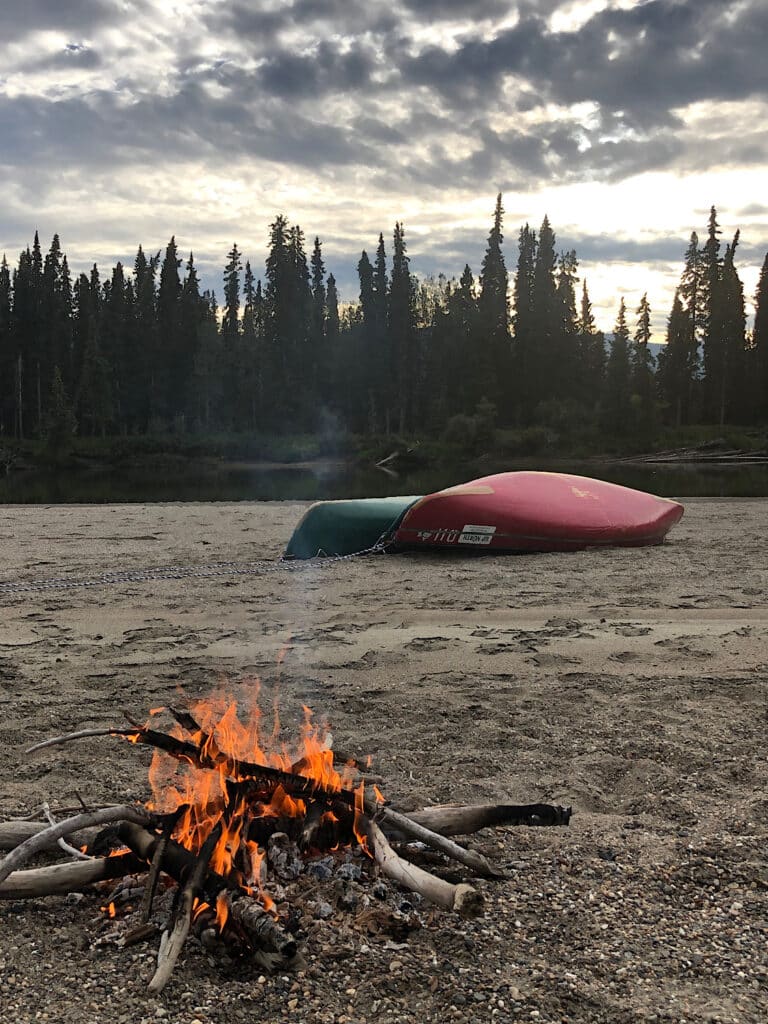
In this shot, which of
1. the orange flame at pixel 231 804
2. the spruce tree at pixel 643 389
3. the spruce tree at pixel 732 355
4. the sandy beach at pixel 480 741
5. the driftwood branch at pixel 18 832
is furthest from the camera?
the spruce tree at pixel 732 355

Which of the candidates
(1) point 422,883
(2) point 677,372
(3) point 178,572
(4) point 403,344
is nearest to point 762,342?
(2) point 677,372

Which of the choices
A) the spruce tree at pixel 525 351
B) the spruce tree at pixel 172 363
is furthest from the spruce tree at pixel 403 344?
the spruce tree at pixel 172 363

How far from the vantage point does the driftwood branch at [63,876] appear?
2.45 m

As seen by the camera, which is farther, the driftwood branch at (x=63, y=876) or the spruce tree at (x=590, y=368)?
the spruce tree at (x=590, y=368)

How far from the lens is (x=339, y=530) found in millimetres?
9031

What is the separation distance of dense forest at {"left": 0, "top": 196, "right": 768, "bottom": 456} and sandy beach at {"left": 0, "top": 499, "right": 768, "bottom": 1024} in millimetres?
41588

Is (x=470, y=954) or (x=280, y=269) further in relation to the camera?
(x=280, y=269)

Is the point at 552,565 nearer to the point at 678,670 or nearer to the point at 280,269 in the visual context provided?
the point at 678,670

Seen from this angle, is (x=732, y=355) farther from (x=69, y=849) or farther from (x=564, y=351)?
(x=69, y=849)

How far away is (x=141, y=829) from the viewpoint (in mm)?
2527

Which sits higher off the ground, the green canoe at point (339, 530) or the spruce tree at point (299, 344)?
the spruce tree at point (299, 344)

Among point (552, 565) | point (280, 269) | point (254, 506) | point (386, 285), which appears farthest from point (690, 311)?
point (552, 565)

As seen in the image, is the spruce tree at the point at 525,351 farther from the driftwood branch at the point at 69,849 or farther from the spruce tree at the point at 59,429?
the driftwood branch at the point at 69,849

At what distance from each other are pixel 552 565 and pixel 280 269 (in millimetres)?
56596
